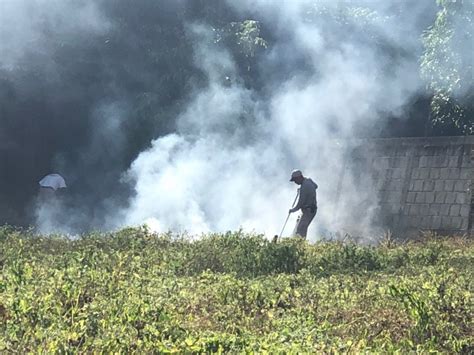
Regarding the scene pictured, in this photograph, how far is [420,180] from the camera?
14.3 m

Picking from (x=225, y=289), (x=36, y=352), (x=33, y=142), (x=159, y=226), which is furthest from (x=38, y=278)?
(x=33, y=142)

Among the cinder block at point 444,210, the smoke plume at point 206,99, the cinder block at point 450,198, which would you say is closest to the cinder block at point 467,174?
the cinder block at point 450,198

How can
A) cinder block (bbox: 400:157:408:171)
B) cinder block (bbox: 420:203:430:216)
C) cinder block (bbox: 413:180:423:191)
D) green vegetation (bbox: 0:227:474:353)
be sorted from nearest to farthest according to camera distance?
green vegetation (bbox: 0:227:474:353) < cinder block (bbox: 420:203:430:216) < cinder block (bbox: 413:180:423:191) < cinder block (bbox: 400:157:408:171)

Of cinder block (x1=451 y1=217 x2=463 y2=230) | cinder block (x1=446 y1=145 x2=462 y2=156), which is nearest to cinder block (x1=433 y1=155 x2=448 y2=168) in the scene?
cinder block (x1=446 y1=145 x2=462 y2=156)

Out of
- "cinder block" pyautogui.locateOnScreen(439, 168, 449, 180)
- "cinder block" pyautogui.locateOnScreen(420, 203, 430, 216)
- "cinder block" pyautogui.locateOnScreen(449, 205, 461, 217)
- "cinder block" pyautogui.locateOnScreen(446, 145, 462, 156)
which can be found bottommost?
"cinder block" pyautogui.locateOnScreen(449, 205, 461, 217)

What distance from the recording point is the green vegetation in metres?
4.17

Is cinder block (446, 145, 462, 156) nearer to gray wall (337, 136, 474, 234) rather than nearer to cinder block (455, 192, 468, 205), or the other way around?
gray wall (337, 136, 474, 234)

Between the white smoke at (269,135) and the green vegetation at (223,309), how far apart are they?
7.63 meters

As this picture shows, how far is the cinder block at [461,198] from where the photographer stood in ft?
44.5

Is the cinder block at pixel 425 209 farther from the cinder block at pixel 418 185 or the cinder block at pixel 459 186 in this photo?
the cinder block at pixel 459 186

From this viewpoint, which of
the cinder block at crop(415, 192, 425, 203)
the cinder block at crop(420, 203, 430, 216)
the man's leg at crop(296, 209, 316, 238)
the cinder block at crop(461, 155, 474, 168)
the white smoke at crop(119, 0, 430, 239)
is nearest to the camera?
the man's leg at crop(296, 209, 316, 238)

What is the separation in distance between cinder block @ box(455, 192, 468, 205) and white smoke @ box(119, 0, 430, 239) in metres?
2.17

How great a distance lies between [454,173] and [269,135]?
3.88 meters

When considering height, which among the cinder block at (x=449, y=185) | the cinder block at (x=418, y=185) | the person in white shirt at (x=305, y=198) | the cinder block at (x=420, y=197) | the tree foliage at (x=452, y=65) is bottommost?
the person in white shirt at (x=305, y=198)
